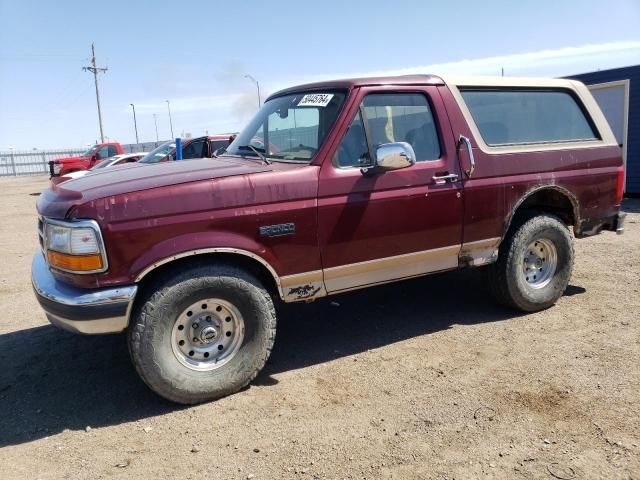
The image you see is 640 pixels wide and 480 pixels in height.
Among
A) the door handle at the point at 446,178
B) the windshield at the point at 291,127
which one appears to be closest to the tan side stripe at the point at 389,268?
the door handle at the point at 446,178

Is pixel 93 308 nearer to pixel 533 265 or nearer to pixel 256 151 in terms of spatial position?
pixel 256 151

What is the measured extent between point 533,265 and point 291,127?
2698 millimetres

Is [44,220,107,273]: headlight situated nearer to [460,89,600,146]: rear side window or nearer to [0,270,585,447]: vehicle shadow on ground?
[0,270,585,447]: vehicle shadow on ground

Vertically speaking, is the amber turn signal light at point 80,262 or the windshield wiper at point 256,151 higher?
the windshield wiper at point 256,151

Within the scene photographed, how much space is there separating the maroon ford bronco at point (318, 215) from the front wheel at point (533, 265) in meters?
0.02

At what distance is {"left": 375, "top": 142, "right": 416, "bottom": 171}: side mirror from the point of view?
12.3ft

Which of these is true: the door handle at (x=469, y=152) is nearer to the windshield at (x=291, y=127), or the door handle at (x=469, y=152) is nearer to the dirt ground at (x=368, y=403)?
the windshield at (x=291, y=127)

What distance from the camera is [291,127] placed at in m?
4.35

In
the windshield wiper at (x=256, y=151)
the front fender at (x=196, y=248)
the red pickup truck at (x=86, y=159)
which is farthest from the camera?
the red pickup truck at (x=86, y=159)

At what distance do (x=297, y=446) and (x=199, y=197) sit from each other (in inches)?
64.5

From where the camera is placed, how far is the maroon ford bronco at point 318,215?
10.9 ft

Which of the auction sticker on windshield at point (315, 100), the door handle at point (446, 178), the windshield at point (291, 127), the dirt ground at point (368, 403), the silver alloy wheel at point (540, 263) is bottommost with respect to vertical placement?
the dirt ground at point (368, 403)

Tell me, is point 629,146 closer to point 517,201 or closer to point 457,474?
point 517,201

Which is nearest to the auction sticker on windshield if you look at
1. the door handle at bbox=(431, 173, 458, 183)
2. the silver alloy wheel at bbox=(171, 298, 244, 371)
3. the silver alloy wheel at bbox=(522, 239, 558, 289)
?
the door handle at bbox=(431, 173, 458, 183)
